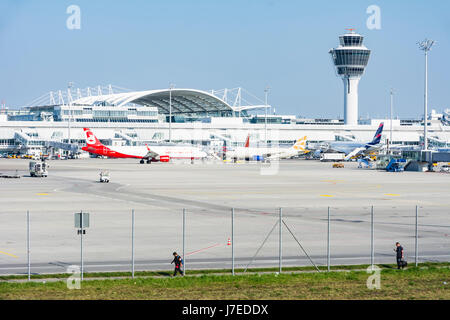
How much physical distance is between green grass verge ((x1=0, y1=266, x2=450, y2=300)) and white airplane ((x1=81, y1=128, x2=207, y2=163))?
9506 centimetres

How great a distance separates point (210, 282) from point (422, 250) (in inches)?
449

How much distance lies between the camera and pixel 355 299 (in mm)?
18562

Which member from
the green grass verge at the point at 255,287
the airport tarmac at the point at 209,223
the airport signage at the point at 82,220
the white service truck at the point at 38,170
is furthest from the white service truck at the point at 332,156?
the airport signage at the point at 82,220

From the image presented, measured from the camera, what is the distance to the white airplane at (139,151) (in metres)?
116

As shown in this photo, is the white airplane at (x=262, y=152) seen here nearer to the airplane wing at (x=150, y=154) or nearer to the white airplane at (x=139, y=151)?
the white airplane at (x=139, y=151)

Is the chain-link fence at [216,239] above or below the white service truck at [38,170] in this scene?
below

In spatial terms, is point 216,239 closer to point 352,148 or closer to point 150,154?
point 150,154

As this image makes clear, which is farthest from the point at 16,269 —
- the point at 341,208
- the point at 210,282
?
the point at 341,208

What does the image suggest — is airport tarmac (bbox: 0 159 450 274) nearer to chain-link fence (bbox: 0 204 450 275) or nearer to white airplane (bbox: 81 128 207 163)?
chain-link fence (bbox: 0 204 450 275)

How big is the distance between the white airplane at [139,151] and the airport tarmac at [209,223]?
51988mm

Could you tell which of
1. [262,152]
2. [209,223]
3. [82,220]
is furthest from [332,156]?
[82,220]

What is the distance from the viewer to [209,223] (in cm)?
3588

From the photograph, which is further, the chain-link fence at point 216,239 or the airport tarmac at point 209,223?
the airport tarmac at point 209,223

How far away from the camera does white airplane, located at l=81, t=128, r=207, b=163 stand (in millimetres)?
115562
